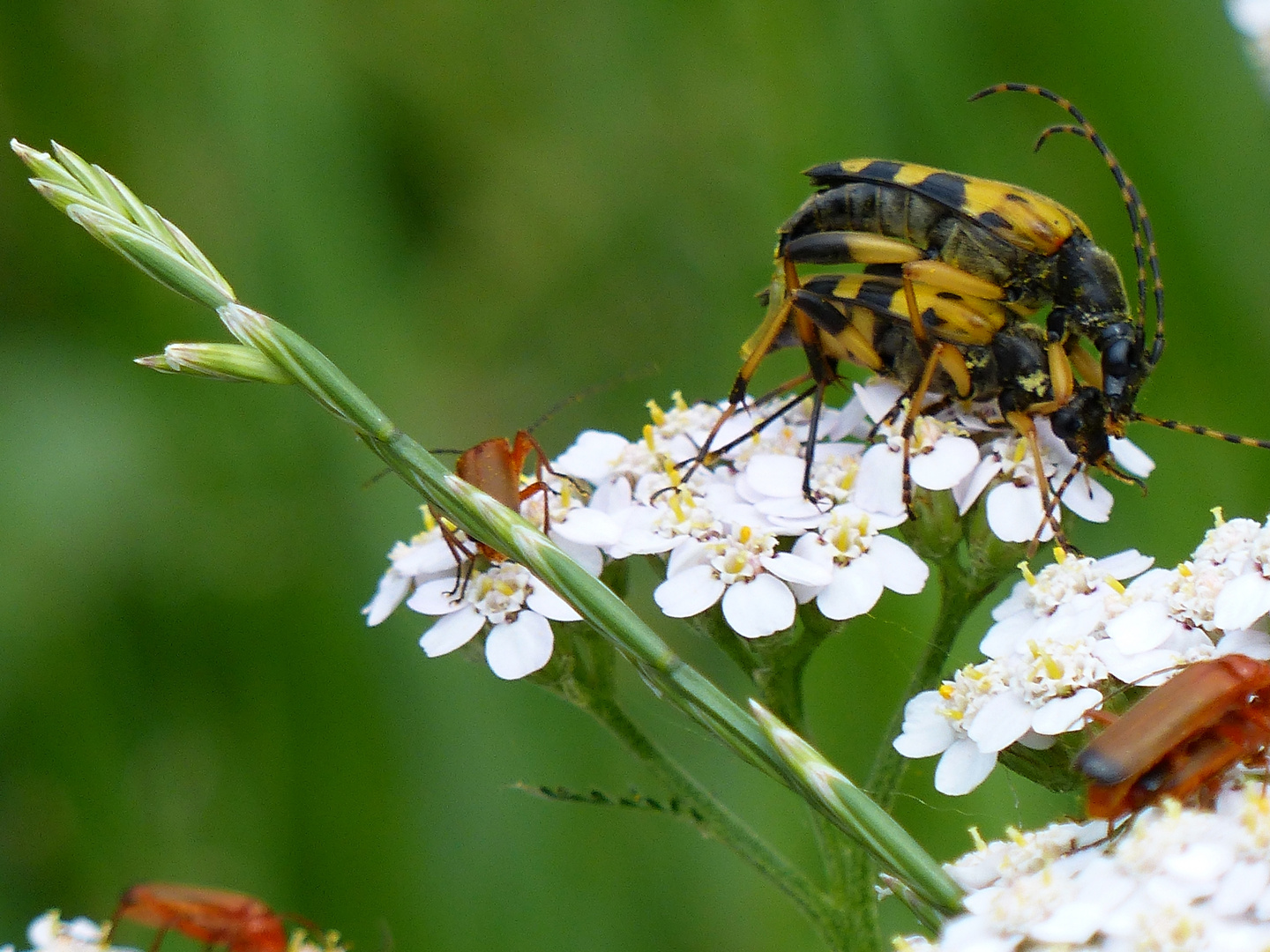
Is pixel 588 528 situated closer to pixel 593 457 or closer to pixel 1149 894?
pixel 593 457

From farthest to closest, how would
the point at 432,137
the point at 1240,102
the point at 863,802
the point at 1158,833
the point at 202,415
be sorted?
the point at 432,137 → the point at 202,415 → the point at 1240,102 → the point at 863,802 → the point at 1158,833

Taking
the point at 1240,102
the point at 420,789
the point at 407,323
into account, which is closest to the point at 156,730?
the point at 420,789

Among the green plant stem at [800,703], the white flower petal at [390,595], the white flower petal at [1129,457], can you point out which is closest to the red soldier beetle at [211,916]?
the white flower petal at [390,595]

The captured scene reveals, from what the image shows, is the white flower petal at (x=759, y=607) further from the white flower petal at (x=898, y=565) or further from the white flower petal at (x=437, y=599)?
the white flower petal at (x=437, y=599)

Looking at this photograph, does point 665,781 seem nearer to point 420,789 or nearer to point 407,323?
point 420,789

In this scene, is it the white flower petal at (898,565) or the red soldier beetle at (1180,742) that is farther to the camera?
the white flower petal at (898,565)

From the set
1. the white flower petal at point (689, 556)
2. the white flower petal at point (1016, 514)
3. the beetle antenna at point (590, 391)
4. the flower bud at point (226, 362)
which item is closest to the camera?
the flower bud at point (226, 362)

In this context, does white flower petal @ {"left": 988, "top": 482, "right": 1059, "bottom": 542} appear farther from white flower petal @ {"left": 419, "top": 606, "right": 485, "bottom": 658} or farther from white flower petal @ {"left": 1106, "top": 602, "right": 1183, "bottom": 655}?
white flower petal @ {"left": 419, "top": 606, "right": 485, "bottom": 658}
